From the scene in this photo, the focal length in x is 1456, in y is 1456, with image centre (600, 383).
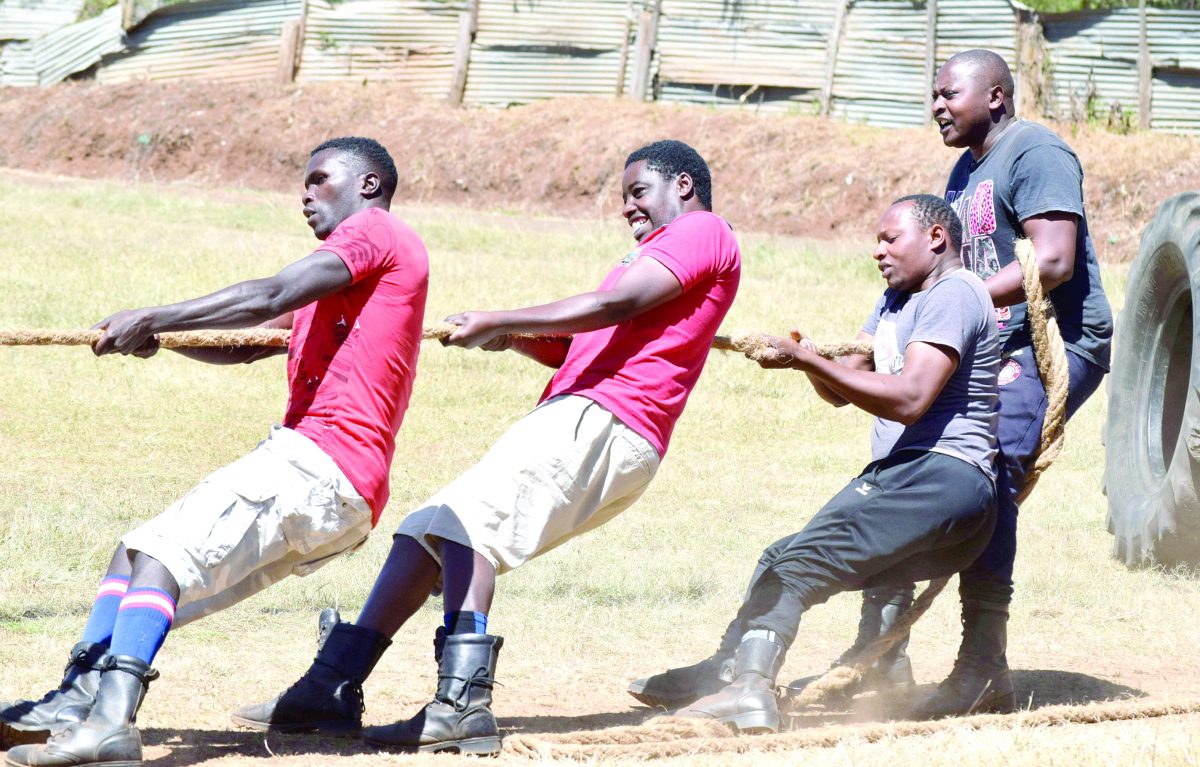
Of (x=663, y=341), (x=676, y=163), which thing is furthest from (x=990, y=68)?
(x=663, y=341)

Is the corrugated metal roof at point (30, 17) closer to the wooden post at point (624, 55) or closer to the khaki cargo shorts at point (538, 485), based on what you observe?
the wooden post at point (624, 55)

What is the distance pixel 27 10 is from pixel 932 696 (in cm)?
2722

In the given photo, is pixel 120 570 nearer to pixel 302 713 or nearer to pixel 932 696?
pixel 302 713

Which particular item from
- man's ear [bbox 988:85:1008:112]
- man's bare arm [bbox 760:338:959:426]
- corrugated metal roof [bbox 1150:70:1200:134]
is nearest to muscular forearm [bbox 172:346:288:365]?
man's bare arm [bbox 760:338:959:426]

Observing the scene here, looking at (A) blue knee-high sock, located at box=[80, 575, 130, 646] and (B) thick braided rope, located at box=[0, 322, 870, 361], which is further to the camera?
(B) thick braided rope, located at box=[0, 322, 870, 361]

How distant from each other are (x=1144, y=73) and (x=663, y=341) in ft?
60.1

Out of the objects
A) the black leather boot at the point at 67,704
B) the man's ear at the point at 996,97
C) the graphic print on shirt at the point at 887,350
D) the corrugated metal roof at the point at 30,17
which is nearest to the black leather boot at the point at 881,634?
the graphic print on shirt at the point at 887,350

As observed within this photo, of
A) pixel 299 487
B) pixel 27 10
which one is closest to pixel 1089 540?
pixel 299 487

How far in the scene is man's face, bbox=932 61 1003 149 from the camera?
5.02m

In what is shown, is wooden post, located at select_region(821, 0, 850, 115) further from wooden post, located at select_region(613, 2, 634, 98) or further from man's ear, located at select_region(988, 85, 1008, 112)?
man's ear, located at select_region(988, 85, 1008, 112)

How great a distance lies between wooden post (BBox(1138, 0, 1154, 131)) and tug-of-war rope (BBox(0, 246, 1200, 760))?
17.2m

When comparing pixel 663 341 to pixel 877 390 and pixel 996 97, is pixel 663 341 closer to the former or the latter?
pixel 877 390

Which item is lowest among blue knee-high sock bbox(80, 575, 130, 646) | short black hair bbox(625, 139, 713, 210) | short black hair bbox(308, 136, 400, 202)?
blue knee-high sock bbox(80, 575, 130, 646)

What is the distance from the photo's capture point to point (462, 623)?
161 inches
